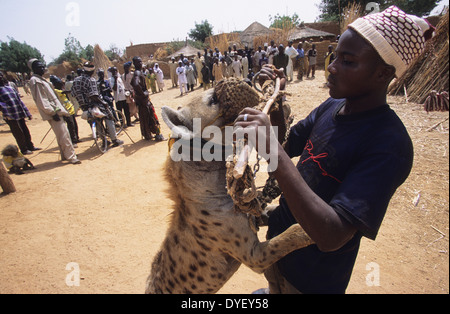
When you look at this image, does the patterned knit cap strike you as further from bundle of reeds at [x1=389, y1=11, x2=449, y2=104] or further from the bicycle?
bundle of reeds at [x1=389, y1=11, x2=449, y2=104]

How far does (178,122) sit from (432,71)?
468 inches

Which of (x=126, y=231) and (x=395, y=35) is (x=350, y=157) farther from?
(x=126, y=231)

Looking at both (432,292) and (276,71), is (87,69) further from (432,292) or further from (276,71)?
(432,292)

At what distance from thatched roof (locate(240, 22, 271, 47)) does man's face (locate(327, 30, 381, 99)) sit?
30.0 metres

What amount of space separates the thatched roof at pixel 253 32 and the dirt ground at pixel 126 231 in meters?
24.6

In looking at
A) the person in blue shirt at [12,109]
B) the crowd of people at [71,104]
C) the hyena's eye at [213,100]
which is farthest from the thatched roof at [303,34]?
the hyena's eye at [213,100]

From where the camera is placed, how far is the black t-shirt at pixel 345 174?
1102mm

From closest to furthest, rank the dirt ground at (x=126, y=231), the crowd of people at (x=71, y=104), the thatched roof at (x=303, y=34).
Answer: the dirt ground at (x=126, y=231)
the crowd of people at (x=71, y=104)
the thatched roof at (x=303, y=34)

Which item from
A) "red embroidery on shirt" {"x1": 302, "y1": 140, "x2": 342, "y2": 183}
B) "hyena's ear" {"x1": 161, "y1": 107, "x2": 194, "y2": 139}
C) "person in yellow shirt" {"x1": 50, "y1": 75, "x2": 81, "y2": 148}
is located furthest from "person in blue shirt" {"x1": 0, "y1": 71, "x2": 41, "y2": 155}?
"red embroidery on shirt" {"x1": 302, "y1": 140, "x2": 342, "y2": 183}

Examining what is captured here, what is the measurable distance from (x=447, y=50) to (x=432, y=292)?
10.1m

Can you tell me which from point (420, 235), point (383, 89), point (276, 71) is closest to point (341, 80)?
point (383, 89)

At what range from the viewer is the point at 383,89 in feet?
4.37

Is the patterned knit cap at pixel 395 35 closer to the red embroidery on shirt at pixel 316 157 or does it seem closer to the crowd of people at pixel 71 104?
the red embroidery on shirt at pixel 316 157

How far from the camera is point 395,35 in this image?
124 centimetres
